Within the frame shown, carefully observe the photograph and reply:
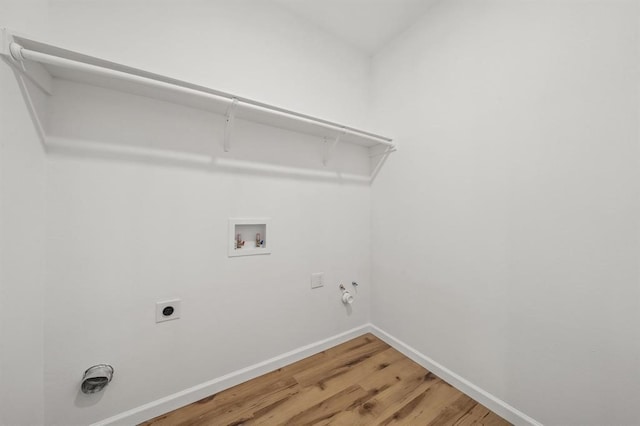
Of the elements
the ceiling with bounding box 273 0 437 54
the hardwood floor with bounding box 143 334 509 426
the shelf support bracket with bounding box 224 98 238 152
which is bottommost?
the hardwood floor with bounding box 143 334 509 426

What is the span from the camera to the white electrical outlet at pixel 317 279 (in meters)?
1.62

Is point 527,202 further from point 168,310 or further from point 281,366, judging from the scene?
point 168,310

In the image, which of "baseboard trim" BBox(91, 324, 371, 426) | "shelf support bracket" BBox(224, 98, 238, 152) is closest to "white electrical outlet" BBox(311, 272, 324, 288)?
"baseboard trim" BBox(91, 324, 371, 426)

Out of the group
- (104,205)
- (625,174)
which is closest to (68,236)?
(104,205)

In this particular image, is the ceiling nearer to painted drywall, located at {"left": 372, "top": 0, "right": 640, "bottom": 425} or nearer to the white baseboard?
painted drywall, located at {"left": 372, "top": 0, "right": 640, "bottom": 425}

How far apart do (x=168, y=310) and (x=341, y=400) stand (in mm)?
1061

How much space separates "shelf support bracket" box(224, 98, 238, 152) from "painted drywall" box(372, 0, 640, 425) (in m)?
1.20

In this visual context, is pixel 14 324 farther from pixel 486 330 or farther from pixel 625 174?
pixel 625 174

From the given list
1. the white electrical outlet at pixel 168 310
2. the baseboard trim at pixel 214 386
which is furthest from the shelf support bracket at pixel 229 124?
the baseboard trim at pixel 214 386

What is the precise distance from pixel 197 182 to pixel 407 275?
1529mm

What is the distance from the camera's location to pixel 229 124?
120cm

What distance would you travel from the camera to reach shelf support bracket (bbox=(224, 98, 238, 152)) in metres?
1.14

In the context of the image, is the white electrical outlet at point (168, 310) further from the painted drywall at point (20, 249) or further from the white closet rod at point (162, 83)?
the white closet rod at point (162, 83)

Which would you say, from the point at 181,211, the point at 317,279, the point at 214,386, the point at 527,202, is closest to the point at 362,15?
the point at 527,202
